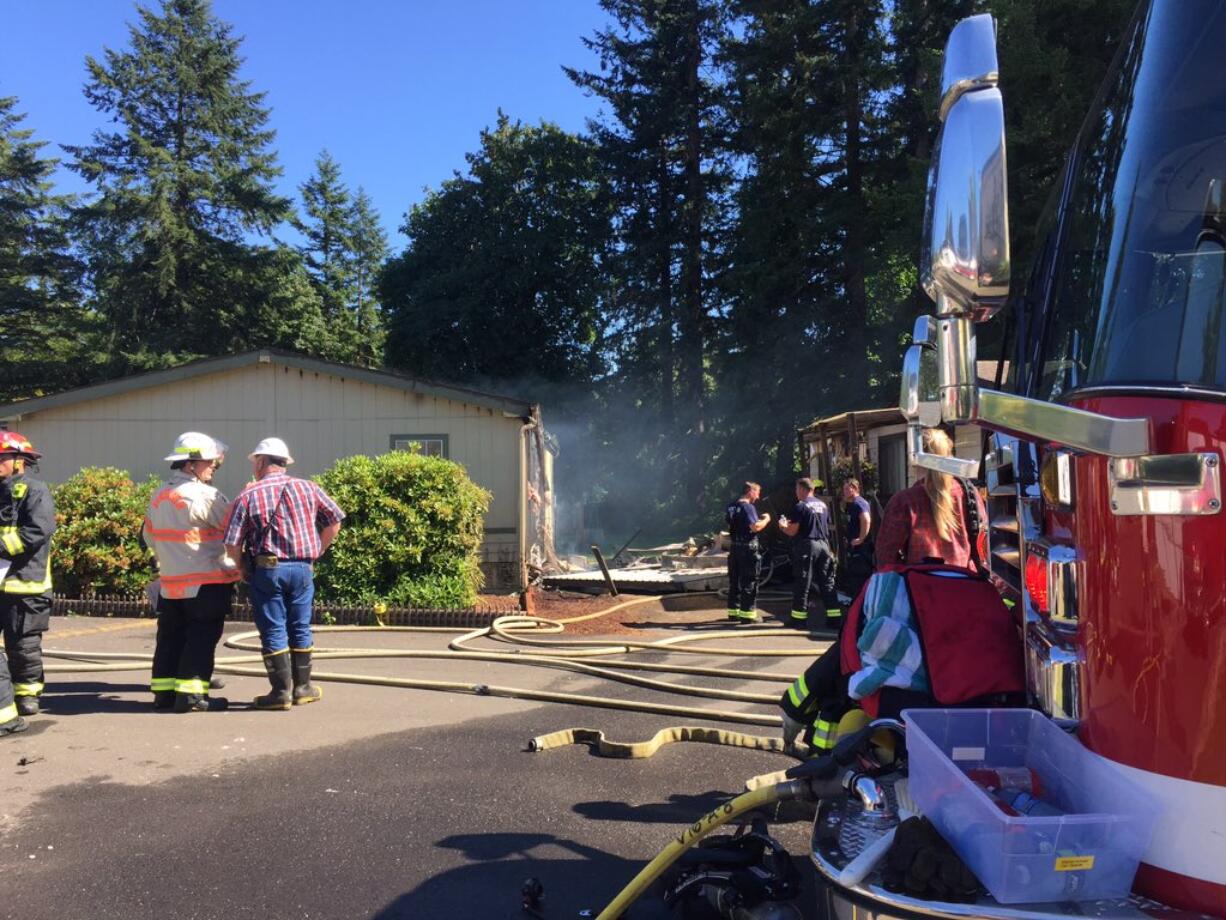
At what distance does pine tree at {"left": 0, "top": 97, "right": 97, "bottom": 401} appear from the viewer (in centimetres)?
3288

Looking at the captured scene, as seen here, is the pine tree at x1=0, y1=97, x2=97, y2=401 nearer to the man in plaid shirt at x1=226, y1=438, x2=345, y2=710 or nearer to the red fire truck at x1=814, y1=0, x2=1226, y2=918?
the man in plaid shirt at x1=226, y1=438, x2=345, y2=710

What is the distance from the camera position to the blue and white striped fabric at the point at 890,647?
236 cm

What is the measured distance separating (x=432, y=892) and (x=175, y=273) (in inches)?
1379

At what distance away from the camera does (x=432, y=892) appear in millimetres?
3379

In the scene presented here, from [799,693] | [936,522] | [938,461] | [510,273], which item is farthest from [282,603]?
[510,273]

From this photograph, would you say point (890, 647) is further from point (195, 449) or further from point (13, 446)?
point (13, 446)

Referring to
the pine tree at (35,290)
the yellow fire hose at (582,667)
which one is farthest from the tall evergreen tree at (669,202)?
the yellow fire hose at (582,667)

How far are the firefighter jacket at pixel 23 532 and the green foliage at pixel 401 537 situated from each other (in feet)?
16.1

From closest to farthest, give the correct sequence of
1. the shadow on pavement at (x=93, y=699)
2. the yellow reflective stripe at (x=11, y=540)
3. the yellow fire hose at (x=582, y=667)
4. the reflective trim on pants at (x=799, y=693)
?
the reflective trim on pants at (x=799, y=693)
the yellow fire hose at (x=582, y=667)
the yellow reflective stripe at (x=11, y=540)
the shadow on pavement at (x=93, y=699)

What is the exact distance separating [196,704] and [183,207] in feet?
112

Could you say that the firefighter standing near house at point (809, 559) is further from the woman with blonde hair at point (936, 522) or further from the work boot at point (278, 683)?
the work boot at point (278, 683)

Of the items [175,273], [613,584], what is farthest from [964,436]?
[175,273]

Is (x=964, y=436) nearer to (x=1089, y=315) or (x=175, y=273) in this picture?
(x=1089, y=315)

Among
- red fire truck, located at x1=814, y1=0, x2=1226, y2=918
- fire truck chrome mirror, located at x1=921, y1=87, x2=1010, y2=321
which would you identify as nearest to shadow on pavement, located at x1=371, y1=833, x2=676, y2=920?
red fire truck, located at x1=814, y1=0, x2=1226, y2=918
